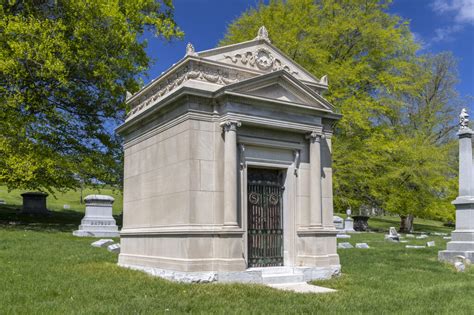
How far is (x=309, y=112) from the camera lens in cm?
973

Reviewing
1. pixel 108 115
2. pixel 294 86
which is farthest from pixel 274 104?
pixel 108 115

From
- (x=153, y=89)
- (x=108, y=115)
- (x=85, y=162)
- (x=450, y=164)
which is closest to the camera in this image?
(x=153, y=89)

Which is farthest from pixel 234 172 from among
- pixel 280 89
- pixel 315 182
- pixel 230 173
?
pixel 280 89

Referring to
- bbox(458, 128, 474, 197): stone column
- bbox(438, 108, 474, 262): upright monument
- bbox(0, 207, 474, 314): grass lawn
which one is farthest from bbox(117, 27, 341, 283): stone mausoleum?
bbox(458, 128, 474, 197): stone column

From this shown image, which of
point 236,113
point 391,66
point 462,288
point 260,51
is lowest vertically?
point 462,288

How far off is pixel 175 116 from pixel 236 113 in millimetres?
1238

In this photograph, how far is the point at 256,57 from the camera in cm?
979

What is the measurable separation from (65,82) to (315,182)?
40.8ft

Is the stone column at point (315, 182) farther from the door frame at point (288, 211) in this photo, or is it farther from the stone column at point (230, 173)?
the stone column at point (230, 173)

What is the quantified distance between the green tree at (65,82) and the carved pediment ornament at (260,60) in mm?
10399

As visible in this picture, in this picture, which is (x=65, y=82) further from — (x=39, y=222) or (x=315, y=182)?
(x=315, y=182)

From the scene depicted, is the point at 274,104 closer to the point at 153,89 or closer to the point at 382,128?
the point at 153,89

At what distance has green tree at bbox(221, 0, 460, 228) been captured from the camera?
23.8 meters

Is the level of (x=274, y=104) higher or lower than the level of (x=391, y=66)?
lower
